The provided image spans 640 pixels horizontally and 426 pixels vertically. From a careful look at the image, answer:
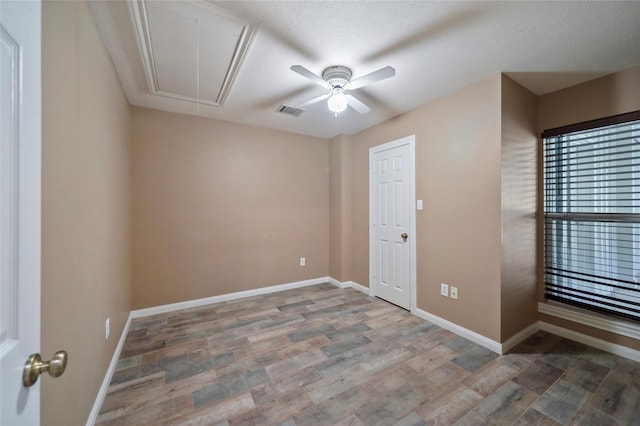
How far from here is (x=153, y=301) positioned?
2980mm

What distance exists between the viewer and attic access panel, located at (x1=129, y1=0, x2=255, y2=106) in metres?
1.56

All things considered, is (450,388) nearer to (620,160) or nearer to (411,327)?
(411,327)

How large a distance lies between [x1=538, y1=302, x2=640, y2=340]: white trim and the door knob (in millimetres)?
3607

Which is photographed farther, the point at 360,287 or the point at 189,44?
the point at 360,287

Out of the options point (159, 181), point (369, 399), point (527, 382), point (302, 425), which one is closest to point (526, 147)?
point (527, 382)

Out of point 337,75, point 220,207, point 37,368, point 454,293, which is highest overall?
point 337,75

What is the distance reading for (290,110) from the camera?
10.1 ft

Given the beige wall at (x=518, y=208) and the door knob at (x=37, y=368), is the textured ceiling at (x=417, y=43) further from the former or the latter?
the door knob at (x=37, y=368)

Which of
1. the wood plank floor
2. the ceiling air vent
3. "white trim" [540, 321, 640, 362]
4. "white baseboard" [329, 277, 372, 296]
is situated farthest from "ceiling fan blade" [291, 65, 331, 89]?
"white trim" [540, 321, 640, 362]

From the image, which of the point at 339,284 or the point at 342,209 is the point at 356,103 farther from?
the point at 339,284

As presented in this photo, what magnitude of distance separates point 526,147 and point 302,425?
307 centimetres

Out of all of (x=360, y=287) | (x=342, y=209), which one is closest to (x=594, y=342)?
(x=360, y=287)

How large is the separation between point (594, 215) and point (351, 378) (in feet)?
8.76

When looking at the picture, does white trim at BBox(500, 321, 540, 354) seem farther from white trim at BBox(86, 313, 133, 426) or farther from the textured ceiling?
white trim at BBox(86, 313, 133, 426)
